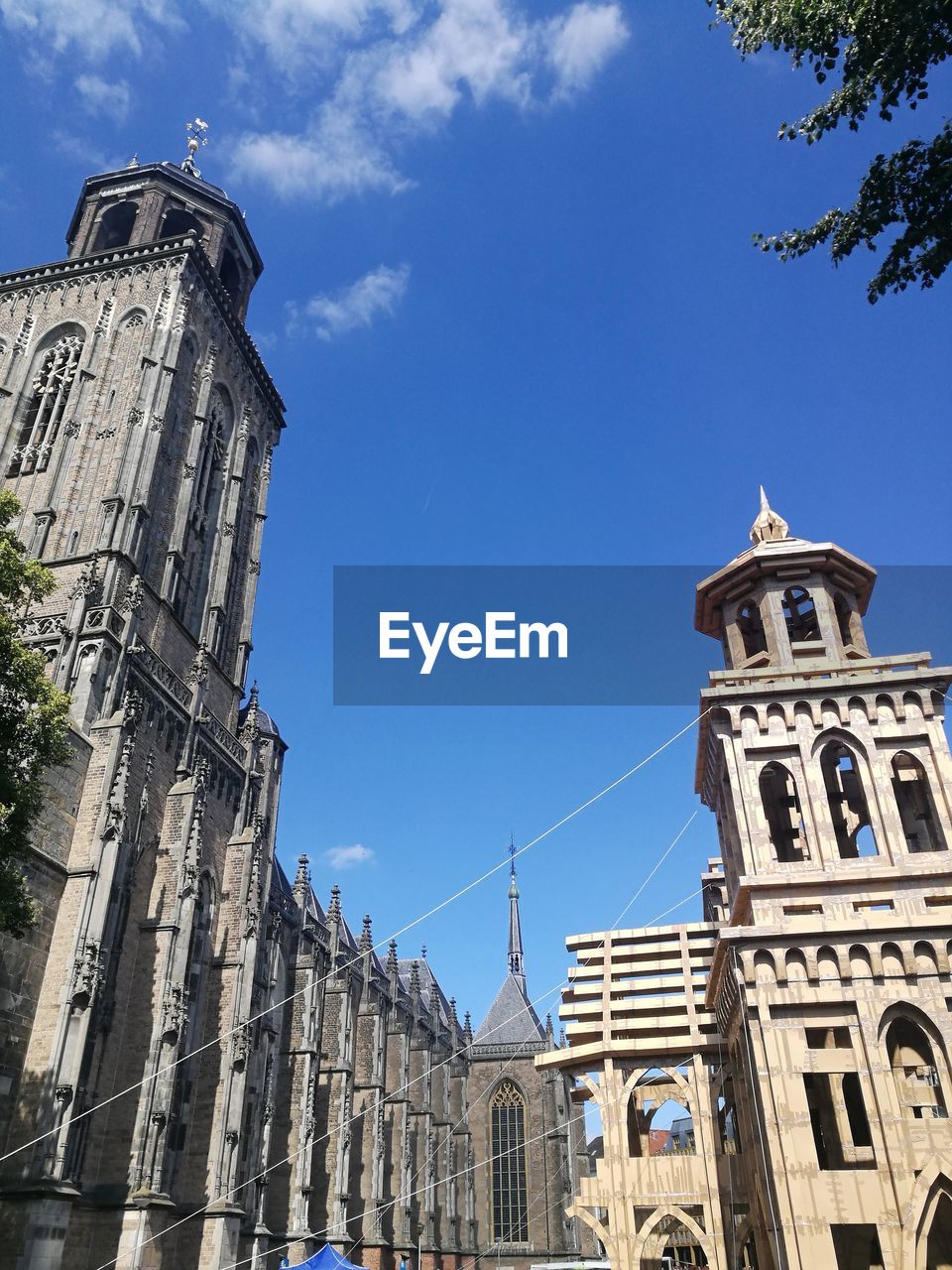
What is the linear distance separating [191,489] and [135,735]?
10979 mm

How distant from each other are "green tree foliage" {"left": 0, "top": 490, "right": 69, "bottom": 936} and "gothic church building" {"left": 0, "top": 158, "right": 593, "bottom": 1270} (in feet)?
22.3

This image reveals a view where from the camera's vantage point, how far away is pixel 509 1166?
54.8m

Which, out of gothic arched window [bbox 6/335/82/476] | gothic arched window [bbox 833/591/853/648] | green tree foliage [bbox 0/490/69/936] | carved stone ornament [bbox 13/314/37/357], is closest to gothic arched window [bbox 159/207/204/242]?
carved stone ornament [bbox 13/314/37/357]

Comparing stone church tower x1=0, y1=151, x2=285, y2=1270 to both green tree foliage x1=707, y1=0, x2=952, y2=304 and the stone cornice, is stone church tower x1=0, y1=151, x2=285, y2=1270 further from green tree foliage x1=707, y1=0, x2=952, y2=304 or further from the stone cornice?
green tree foliage x1=707, y1=0, x2=952, y2=304

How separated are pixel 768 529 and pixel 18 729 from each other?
14.9 metres

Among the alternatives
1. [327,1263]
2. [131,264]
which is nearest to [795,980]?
[327,1263]

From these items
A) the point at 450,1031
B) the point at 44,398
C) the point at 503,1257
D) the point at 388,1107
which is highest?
the point at 44,398

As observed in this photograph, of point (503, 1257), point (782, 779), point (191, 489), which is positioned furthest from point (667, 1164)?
point (503, 1257)

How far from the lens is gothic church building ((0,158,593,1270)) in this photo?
21109mm

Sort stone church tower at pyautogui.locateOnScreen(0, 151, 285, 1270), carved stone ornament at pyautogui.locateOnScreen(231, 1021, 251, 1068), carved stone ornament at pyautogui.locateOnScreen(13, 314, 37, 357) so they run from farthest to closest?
carved stone ornament at pyautogui.locateOnScreen(13, 314, 37, 357) < carved stone ornament at pyautogui.locateOnScreen(231, 1021, 251, 1068) < stone church tower at pyautogui.locateOnScreen(0, 151, 285, 1270)

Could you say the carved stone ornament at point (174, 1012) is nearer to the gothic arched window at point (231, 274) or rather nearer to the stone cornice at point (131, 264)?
the stone cornice at point (131, 264)

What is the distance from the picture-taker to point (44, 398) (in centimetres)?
3438

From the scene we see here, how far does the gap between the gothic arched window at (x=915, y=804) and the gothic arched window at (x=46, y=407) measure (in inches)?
1100

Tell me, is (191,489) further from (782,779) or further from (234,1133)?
(782,779)
